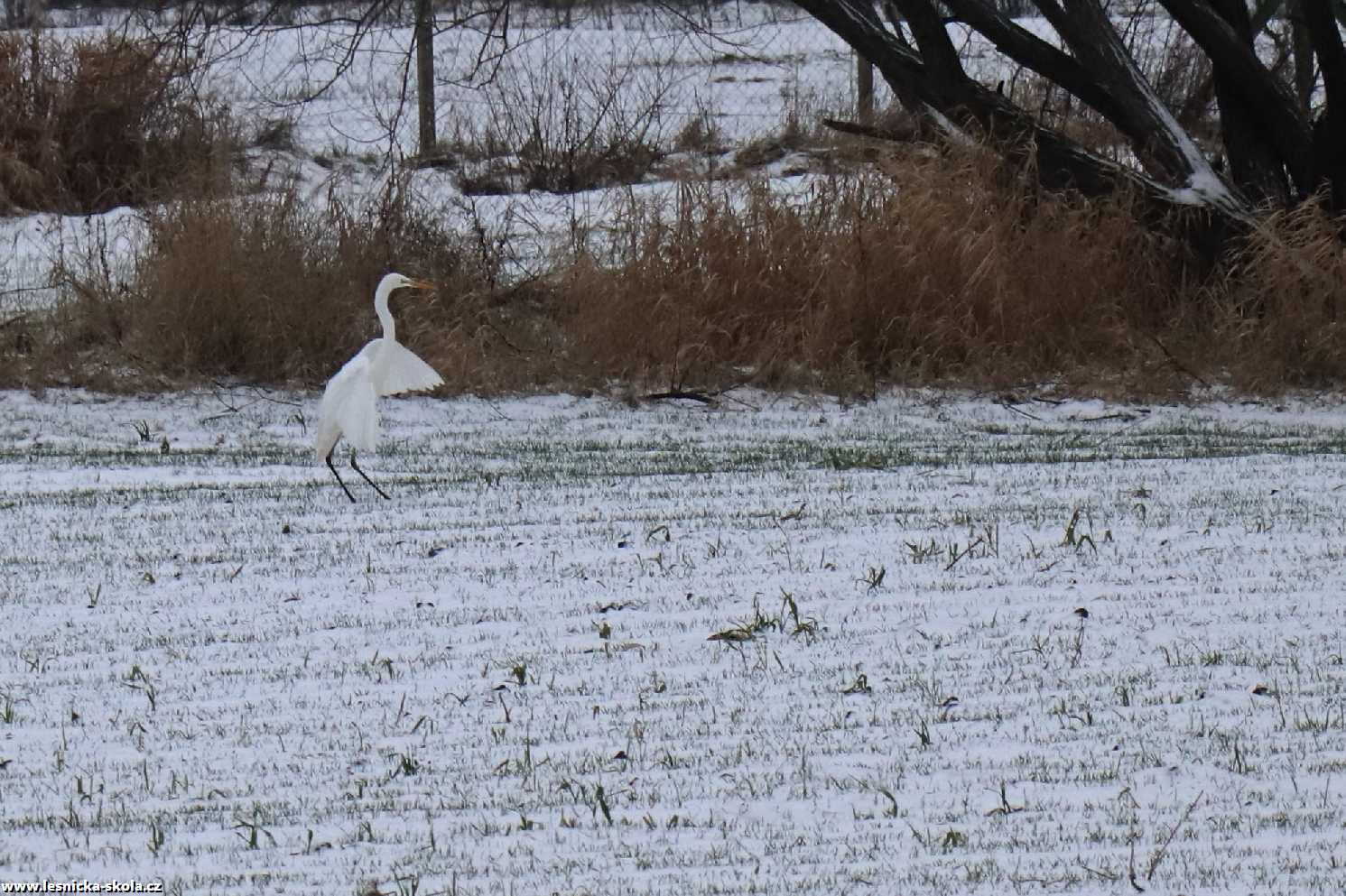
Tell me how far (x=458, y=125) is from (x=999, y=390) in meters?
7.63

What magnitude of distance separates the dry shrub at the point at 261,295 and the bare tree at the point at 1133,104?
3.34 m

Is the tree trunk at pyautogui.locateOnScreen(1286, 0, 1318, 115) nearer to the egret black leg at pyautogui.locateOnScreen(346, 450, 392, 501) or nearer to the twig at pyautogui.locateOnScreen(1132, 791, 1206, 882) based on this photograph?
the egret black leg at pyautogui.locateOnScreen(346, 450, 392, 501)

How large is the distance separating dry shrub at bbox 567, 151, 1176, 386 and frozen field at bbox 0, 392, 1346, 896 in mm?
2412

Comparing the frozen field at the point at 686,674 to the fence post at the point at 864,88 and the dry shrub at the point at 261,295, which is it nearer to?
the dry shrub at the point at 261,295

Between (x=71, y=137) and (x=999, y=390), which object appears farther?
(x=71, y=137)

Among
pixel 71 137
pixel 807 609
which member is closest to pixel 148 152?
pixel 71 137

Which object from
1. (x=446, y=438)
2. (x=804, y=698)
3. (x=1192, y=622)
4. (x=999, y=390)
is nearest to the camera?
(x=804, y=698)

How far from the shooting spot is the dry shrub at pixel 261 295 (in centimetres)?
1117

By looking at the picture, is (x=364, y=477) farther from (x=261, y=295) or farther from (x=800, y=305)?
(x=800, y=305)

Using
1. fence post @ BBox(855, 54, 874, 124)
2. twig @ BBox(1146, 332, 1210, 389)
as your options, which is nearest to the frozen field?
twig @ BBox(1146, 332, 1210, 389)

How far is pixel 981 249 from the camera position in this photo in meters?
11.3

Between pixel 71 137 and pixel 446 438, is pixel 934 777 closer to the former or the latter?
pixel 446 438

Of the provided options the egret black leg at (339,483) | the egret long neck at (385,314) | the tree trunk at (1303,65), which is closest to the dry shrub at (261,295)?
the egret long neck at (385,314)

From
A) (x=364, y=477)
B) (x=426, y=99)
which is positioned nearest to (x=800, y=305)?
(x=364, y=477)
